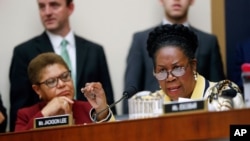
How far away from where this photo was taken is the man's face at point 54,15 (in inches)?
114

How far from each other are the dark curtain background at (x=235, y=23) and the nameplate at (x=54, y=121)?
1.46 metres

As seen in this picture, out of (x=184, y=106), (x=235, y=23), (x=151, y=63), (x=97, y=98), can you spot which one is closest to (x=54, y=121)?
(x=97, y=98)

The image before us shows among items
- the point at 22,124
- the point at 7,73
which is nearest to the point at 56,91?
the point at 22,124

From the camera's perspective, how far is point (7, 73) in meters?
3.17

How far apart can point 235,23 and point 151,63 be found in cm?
59

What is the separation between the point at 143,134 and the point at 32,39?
1.41 meters

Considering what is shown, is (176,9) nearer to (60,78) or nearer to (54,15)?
(54,15)

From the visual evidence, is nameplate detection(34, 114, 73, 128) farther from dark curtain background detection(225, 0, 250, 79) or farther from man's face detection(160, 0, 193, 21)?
dark curtain background detection(225, 0, 250, 79)

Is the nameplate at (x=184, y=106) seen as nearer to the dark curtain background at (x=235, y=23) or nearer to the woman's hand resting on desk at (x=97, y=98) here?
the woman's hand resting on desk at (x=97, y=98)

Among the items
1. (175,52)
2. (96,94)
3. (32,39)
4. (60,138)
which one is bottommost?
(60,138)

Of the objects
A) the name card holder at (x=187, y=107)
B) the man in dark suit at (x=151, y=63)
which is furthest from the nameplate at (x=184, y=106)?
the man in dark suit at (x=151, y=63)

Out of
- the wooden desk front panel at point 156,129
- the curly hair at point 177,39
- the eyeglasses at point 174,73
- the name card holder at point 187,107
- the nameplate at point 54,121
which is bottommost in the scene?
the wooden desk front panel at point 156,129

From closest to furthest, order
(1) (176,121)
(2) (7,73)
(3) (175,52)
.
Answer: (1) (176,121) → (3) (175,52) → (2) (7,73)

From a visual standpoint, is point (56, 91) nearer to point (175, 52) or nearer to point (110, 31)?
point (175, 52)
